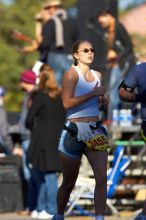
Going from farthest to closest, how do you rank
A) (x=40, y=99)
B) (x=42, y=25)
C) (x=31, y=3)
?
(x=31, y=3) → (x=42, y=25) → (x=40, y=99)

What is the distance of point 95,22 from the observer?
1678 centimetres

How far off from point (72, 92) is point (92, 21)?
7237 millimetres

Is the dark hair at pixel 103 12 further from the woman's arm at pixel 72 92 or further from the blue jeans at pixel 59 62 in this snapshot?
the woman's arm at pixel 72 92

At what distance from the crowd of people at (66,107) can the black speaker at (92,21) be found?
109 millimetres

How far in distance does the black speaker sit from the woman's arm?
6365 mm

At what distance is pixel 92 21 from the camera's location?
16812 mm

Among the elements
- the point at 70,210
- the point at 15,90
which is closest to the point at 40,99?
the point at 70,210

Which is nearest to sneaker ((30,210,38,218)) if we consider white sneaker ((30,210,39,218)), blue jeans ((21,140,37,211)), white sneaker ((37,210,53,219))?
white sneaker ((30,210,39,218))

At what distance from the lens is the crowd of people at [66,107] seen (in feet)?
31.8

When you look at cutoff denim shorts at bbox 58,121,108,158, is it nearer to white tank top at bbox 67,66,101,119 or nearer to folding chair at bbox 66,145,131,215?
white tank top at bbox 67,66,101,119

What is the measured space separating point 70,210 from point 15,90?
19.2m

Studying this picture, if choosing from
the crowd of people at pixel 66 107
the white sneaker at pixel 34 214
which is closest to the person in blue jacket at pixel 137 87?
the crowd of people at pixel 66 107

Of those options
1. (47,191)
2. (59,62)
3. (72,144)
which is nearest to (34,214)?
(47,191)

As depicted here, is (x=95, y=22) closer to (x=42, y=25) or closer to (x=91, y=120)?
(x=42, y=25)
